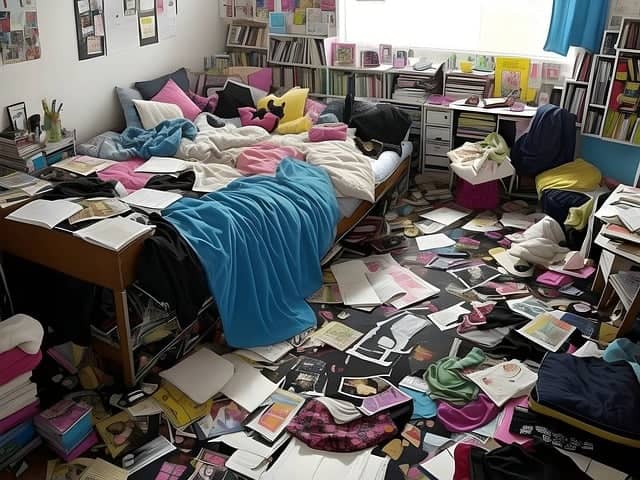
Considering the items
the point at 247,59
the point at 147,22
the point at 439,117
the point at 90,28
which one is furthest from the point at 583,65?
the point at 90,28

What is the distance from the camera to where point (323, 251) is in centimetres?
342

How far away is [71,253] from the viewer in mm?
2613

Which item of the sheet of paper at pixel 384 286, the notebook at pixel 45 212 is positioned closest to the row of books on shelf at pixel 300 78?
the sheet of paper at pixel 384 286

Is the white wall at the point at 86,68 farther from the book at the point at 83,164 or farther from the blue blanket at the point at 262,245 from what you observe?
the blue blanket at the point at 262,245

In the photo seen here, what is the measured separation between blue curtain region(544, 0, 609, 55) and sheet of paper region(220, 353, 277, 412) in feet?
9.90

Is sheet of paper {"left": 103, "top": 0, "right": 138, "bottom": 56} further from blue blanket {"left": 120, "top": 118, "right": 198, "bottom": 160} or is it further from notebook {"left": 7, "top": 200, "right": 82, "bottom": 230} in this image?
notebook {"left": 7, "top": 200, "right": 82, "bottom": 230}

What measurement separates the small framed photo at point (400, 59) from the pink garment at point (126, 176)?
7.37ft

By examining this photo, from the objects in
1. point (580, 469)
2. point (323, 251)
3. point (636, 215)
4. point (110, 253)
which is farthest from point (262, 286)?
point (636, 215)

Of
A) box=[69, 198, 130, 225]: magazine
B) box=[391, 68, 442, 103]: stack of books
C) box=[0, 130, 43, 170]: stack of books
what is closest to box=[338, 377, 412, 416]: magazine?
box=[69, 198, 130, 225]: magazine

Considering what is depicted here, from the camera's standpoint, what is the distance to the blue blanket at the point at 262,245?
2785 millimetres

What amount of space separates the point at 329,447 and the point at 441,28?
3.56m

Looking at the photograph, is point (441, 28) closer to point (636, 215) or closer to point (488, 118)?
point (488, 118)

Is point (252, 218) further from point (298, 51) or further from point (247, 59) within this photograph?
point (247, 59)

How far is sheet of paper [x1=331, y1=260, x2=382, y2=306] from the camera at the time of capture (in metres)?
3.34
